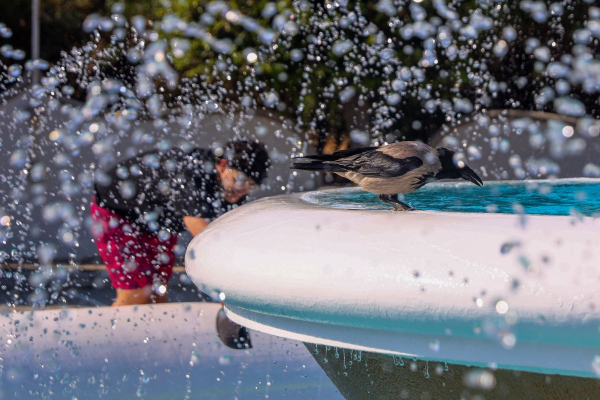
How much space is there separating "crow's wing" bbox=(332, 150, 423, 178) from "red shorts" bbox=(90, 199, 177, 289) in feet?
7.15

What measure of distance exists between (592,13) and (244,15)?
4.33 meters

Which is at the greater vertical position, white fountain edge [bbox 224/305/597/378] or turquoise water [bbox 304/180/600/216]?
turquoise water [bbox 304/180/600/216]

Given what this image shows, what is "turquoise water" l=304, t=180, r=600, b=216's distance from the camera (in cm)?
175

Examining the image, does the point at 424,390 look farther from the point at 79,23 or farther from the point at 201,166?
the point at 79,23

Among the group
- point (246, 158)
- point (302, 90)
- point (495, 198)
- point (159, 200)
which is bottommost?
point (495, 198)

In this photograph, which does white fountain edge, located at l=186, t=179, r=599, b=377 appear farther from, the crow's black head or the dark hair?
the dark hair

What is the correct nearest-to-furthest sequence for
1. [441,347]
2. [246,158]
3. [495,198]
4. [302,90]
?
[441,347] → [495,198] → [246,158] → [302,90]

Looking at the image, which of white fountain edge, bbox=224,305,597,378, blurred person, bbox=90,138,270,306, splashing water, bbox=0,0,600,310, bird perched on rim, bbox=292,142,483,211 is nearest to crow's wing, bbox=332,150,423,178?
bird perched on rim, bbox=292,142,483,211

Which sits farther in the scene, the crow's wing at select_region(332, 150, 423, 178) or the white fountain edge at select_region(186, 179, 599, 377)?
the crow's wing at select_region(332, 150, 423, 178)

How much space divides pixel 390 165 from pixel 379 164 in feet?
0.08

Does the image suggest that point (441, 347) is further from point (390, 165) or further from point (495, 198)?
point (495, 198)

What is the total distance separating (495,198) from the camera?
205 centimetres

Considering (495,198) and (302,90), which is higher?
(302,90)

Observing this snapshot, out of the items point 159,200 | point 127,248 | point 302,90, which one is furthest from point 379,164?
point 302,90
